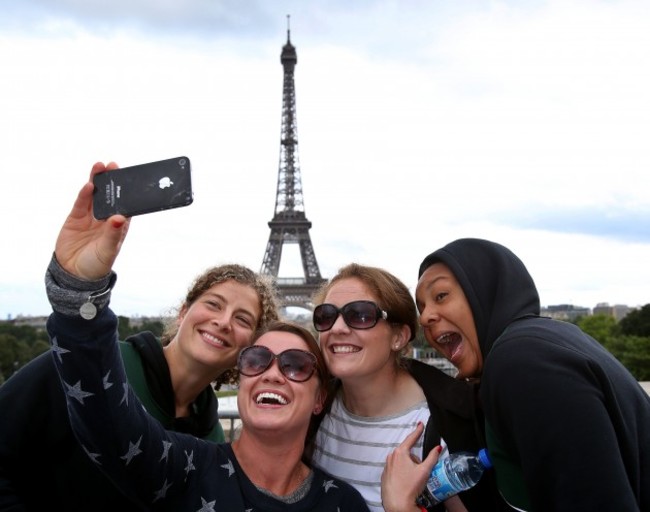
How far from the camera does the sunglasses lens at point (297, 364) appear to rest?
2844 millimetres

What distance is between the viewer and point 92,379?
224 centimetres

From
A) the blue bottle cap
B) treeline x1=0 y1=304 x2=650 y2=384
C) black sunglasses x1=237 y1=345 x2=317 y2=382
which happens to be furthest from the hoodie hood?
treeline x1=0 y1=304 x2=650 y2=384

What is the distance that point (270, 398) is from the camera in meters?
2.79

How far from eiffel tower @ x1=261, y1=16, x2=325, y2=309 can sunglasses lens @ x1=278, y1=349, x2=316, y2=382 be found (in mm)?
45452

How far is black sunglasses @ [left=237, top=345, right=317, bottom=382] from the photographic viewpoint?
2830 millimetres

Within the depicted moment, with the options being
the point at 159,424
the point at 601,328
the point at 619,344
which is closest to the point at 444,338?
the point at 159,424

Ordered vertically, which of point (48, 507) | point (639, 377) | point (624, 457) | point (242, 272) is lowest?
point (639, 377)

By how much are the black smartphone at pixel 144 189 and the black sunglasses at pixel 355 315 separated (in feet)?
4.23

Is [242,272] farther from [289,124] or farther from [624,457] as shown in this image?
[289,124]

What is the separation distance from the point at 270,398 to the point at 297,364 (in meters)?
0.20

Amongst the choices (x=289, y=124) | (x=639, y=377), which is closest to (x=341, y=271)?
(x=639, y=377)

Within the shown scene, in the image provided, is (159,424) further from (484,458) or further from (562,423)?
(562,423)

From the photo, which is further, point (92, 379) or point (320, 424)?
point (320, 424)

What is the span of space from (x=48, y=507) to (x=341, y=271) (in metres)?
1.85
